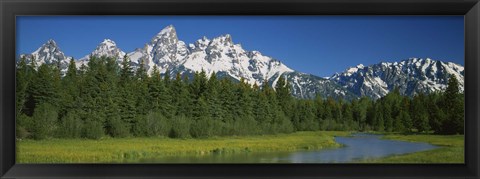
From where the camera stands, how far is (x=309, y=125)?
536cm

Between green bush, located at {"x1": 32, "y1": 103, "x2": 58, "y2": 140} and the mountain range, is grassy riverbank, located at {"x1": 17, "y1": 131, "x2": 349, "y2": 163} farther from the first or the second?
the mountain range

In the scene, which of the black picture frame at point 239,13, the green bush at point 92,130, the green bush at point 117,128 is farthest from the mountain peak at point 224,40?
the green bush at point 92,130

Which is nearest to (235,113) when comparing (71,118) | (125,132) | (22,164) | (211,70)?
(211,70)

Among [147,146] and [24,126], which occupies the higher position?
[24,126]

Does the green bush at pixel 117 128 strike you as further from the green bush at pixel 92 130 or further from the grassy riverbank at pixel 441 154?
the grassy riverbank at pixel 441 154

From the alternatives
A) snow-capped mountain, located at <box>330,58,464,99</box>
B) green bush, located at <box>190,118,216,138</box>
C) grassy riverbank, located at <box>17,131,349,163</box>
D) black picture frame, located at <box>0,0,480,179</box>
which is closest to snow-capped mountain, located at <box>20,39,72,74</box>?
black picture frame, located at <box>0,0,480,179</box>

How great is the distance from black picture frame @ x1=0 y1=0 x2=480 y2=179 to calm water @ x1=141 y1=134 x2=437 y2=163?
11cm

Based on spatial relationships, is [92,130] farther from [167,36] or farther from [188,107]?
[167,36]

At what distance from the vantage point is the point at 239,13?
4844mm

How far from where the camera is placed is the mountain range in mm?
5258

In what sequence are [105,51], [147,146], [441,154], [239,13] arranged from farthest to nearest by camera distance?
[105,51] < [147,146] < [441,154] < [239,13]

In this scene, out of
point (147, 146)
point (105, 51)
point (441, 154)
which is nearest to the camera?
point (441, 154)

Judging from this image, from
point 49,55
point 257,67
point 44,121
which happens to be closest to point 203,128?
point 257,67

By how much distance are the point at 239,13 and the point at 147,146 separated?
1.39 meters
